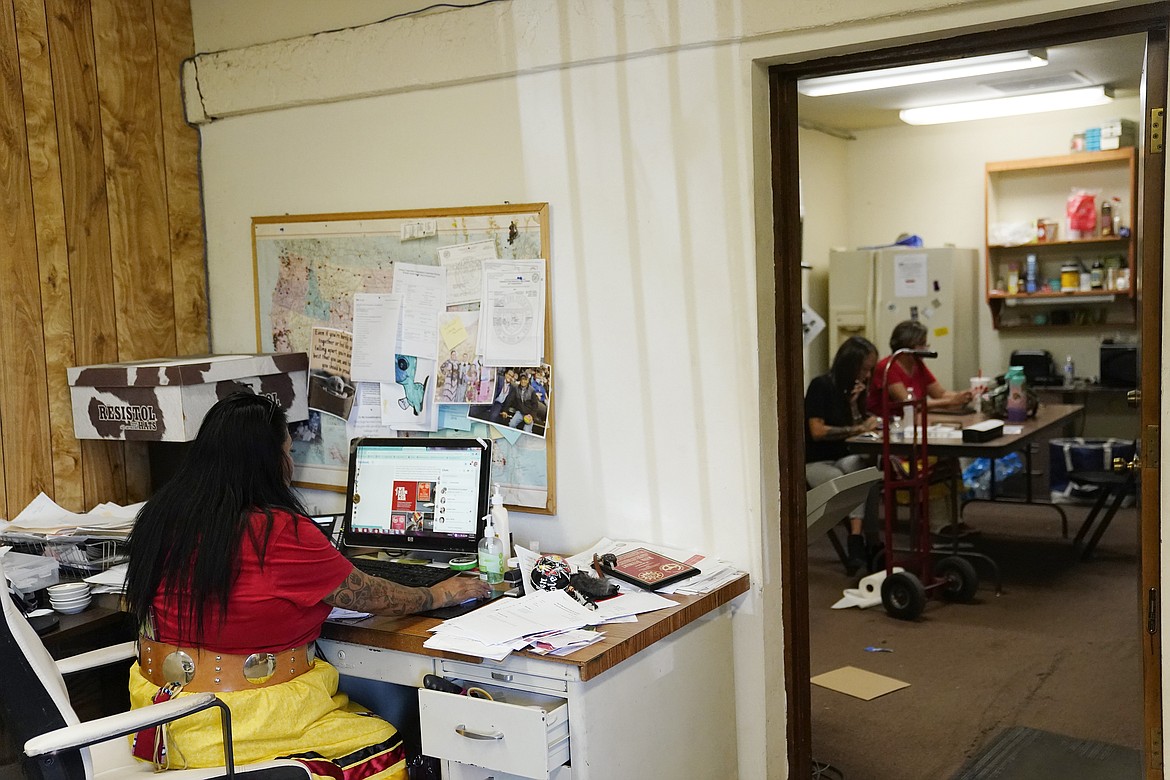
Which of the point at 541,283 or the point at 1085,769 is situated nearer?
the point at 541,283

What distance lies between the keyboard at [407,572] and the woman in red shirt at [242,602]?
→ 321mm

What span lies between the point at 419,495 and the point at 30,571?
1.03 m

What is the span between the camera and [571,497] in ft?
9.93

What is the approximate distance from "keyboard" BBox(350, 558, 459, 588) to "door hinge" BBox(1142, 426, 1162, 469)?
1.70 metres

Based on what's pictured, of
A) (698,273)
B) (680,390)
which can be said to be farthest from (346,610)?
(698,273)

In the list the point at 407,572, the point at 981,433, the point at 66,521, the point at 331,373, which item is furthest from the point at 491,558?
the point at 981,433

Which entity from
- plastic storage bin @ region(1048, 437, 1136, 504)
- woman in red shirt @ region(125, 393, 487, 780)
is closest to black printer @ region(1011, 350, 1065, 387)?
plastic storage bin @ region(1048, 437, 1136, 504)

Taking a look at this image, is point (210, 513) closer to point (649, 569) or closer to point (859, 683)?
point (649, 569)

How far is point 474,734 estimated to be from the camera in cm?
220

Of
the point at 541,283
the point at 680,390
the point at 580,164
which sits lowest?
the point at 680,390

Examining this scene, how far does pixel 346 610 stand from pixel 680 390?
1034 mm

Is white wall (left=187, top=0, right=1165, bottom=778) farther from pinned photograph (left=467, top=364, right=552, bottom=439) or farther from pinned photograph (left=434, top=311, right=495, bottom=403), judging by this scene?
pinned photograph (left=434, top=311, right=495, bottom=403)

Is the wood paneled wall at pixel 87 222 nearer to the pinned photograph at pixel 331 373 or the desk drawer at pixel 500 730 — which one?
the pinned photograph at pixel 331 373

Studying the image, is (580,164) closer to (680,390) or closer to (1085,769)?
(680,390)
